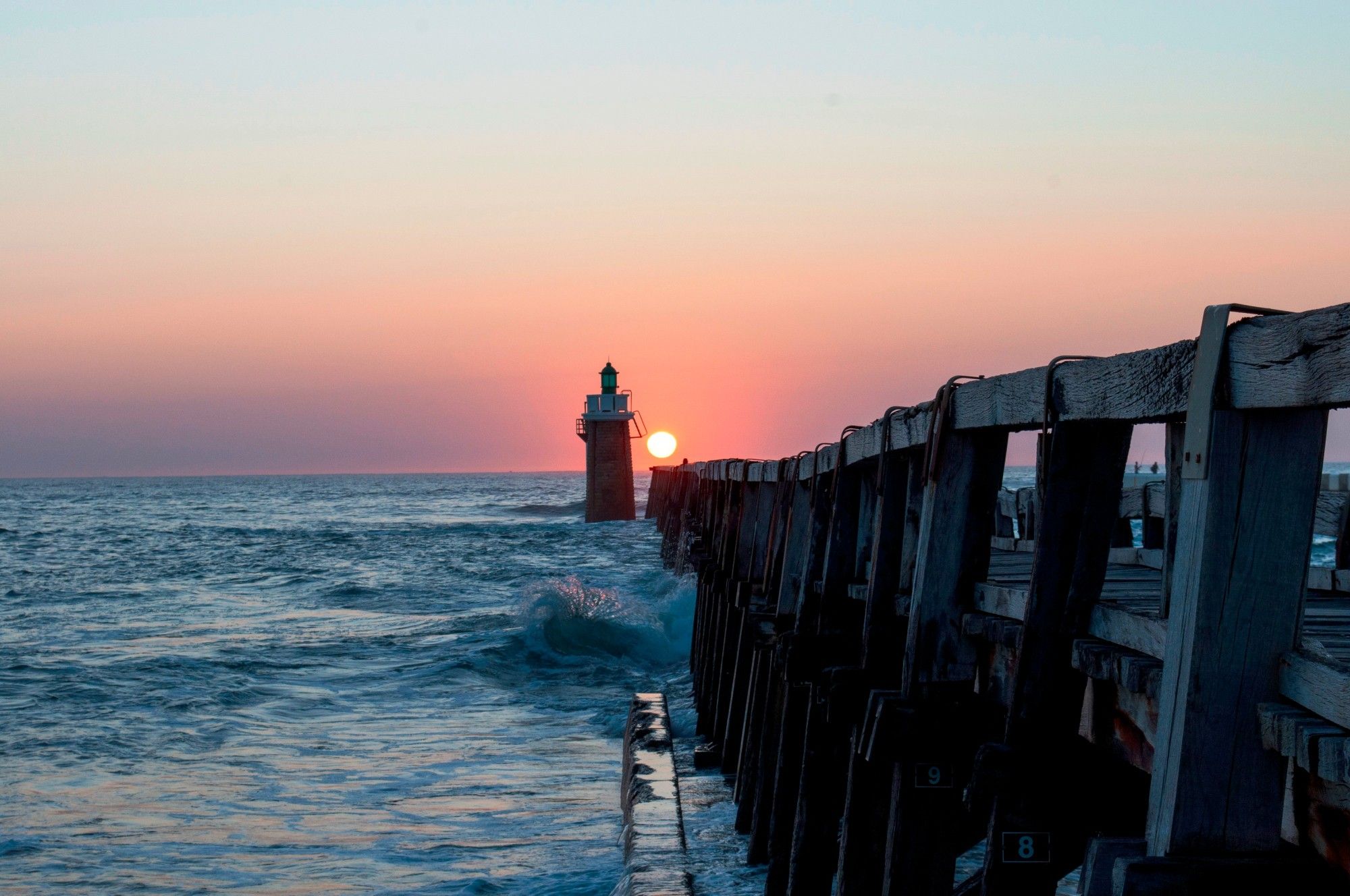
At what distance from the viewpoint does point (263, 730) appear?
1208 cm

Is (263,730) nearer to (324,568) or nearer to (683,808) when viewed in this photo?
(683,808)

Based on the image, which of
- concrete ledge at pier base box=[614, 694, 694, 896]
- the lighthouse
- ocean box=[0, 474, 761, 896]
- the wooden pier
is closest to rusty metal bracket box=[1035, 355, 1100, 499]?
the wooden pier

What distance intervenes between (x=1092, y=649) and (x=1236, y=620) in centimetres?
85

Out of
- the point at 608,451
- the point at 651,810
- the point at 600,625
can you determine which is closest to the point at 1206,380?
the point at 651,810

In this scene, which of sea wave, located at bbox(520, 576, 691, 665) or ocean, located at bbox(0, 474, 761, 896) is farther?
sea wave, located at bbox(520, 576, 691, 665)

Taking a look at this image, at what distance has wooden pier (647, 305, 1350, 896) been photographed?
2.16 metres

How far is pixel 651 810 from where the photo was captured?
7.27 m

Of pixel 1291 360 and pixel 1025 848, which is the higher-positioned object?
pixel 1291 360

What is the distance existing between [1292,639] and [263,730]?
11336 mm

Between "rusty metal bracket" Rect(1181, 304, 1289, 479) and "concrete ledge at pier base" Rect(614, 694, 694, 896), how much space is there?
4203mm

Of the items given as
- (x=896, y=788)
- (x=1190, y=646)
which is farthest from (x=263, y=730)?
(x=1190, y=646)

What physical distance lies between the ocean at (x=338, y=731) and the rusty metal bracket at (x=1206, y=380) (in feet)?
15.4

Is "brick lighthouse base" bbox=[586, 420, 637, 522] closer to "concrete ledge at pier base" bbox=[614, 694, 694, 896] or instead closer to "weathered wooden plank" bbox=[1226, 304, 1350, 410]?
"concrete ledge at pier base" bbox=[614, 694, 694, 896]

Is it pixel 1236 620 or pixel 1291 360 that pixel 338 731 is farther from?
pixel 1291 360
